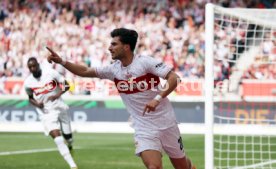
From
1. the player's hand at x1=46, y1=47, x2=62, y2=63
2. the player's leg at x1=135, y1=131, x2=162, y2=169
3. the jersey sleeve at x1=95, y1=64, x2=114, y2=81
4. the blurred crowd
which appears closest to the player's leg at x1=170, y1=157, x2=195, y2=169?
the player's leg at x1=135, y1=131, x2=162, y2=169

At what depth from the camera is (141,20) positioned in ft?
104

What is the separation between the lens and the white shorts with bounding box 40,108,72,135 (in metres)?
15.7

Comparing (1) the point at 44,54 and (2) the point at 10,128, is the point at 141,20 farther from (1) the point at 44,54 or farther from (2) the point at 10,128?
(2) the point at 10,128

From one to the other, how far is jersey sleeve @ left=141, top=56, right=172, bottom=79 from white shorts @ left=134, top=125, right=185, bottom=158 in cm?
75

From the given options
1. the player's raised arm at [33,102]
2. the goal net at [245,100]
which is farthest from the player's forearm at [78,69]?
the player's raised arm at [33,102]

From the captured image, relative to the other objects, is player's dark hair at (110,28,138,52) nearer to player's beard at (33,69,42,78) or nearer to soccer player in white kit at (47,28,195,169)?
soccer player in white kit at (47,28,195,169)

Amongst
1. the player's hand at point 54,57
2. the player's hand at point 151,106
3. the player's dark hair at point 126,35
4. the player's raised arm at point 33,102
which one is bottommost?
the player's raised arm at point 33,102

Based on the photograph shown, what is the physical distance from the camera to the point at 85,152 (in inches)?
755

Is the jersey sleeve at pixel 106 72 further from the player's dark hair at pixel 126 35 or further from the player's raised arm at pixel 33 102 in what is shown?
the player's raised arm at pixel 33 102

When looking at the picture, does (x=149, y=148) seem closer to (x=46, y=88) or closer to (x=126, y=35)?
(x=126, y=35)

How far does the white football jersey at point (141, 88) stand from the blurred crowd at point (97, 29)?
1842 cm

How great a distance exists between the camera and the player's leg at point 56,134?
14.6m

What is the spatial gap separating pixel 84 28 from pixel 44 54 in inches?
95.9

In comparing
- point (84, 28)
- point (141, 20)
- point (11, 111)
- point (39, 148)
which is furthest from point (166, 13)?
point (39, 148)
